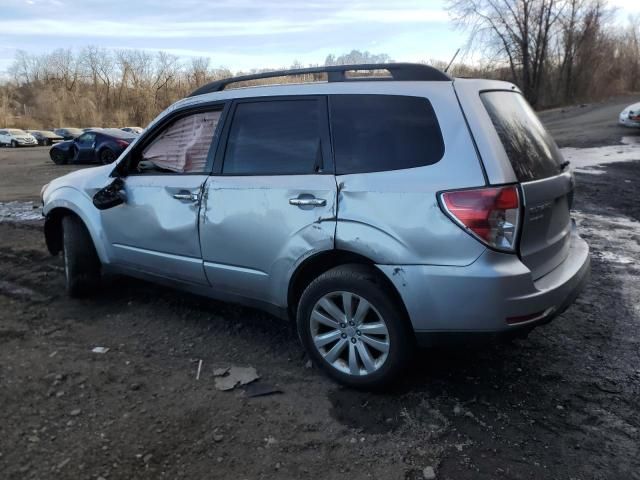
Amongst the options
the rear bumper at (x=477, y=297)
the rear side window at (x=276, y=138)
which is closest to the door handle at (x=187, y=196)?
the rear side window at (x=276, y=138)

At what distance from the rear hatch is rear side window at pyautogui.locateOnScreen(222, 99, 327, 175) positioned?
1.04m

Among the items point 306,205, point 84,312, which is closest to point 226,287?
point 306,205

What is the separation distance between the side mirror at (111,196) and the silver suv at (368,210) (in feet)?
0.95

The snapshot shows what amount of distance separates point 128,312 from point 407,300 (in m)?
2.71

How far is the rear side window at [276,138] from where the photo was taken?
3.48 meters

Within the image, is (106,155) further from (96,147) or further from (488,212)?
(488,212)

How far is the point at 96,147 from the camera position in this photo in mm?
20172

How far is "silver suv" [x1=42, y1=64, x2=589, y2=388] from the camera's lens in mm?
2895

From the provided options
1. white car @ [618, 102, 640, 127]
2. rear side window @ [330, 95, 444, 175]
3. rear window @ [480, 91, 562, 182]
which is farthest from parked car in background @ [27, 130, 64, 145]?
rear window @ [480, 91, 562, 182]

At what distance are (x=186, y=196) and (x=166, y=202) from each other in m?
0.23

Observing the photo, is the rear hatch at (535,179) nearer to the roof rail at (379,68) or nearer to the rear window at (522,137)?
the rear window at (522,137)

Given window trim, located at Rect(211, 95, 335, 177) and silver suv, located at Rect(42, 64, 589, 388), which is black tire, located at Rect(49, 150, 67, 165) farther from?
window trim, located at Rect(211, 95, 335, 177)

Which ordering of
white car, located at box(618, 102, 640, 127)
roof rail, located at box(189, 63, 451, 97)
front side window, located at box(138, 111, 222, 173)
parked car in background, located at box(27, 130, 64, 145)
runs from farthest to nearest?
parked car in background, located at box(27, 130, 64, 145), white car, located at box(618, 102, 640, 127), front side window, located at box(138, 111, 222, 173), roof rail, located at box(189, 63, 451, 97)

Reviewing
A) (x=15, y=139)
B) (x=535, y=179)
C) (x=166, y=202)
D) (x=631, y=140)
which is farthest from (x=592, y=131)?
(x=15, y=139)
